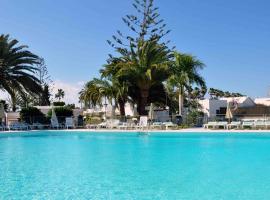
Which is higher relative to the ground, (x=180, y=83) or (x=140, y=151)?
(x=180, y=83)

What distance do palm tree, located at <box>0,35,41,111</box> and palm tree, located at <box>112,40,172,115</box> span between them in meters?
6.63

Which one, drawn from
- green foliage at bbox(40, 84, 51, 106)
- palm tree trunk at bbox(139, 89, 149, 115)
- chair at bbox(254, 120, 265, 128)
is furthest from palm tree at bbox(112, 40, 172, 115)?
chair at bbox(254, 120, 265, 128)

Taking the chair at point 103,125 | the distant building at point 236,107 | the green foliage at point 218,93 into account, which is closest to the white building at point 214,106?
the distant building at point 236,107

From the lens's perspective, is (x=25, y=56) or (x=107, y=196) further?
(x=25, y=56)

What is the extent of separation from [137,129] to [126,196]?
61.2 feet

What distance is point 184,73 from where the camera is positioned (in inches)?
1123

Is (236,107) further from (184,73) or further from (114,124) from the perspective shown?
(114,124)

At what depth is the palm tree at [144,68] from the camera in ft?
97.9

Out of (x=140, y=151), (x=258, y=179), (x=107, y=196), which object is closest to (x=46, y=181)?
(x=107, y=196)

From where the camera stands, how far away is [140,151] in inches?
548

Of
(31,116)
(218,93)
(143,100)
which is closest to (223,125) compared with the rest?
(143,100)

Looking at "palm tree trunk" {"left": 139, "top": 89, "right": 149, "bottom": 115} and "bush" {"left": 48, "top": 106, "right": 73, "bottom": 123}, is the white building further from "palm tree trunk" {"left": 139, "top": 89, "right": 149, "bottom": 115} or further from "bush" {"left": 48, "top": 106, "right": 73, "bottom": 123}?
"bush" {"left": 48, "top": 106, "right": 73, "bottom": 123}

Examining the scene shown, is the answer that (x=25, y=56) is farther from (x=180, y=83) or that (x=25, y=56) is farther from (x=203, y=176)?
(x=203, y=176)

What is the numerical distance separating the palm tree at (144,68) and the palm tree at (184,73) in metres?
0.87
